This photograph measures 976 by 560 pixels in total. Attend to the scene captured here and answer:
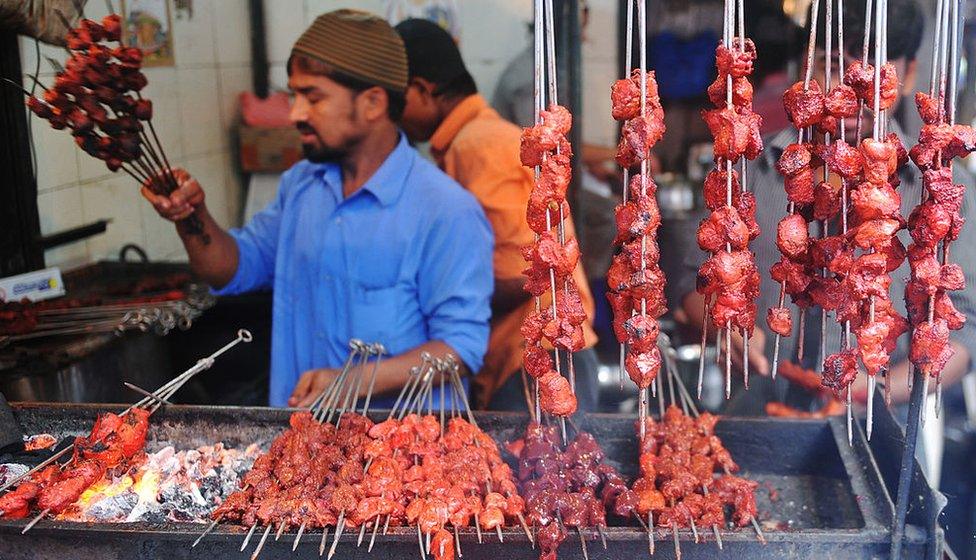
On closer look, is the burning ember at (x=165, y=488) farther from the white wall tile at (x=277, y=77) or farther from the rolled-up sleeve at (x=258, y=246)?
the white wall tile at (x=277, y=77)

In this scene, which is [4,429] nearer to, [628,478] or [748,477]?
[628,478]

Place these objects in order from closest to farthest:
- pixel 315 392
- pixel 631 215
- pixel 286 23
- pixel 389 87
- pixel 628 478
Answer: pixel 631 215 → pixel 628 478 → pixel 315 392 → pixel 389 87 → pixel 286 23

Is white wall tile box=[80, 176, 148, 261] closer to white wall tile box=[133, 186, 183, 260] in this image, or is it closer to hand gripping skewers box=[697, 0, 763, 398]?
white wall tile box=[133, 186, 183, 260]

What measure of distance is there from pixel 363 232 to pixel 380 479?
1.51m

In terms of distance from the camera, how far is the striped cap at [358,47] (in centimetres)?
381

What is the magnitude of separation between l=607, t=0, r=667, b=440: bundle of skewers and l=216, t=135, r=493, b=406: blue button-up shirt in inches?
56.8

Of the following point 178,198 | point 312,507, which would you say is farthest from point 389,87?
point 312,507

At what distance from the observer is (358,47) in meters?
3.85

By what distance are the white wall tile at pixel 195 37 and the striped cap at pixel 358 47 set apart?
5.00 ft

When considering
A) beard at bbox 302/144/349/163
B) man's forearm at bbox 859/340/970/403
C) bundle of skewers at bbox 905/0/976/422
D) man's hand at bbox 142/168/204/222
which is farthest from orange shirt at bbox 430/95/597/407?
bundle of skewers at bbox 905/0/976/422

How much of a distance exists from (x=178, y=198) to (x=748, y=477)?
8.62ft

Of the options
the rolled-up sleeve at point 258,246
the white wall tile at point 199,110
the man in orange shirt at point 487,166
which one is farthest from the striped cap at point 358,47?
the white wall tile at point 199,110

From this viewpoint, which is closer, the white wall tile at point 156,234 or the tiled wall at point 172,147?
the tiled wall at point 172,147

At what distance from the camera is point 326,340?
398 cm
